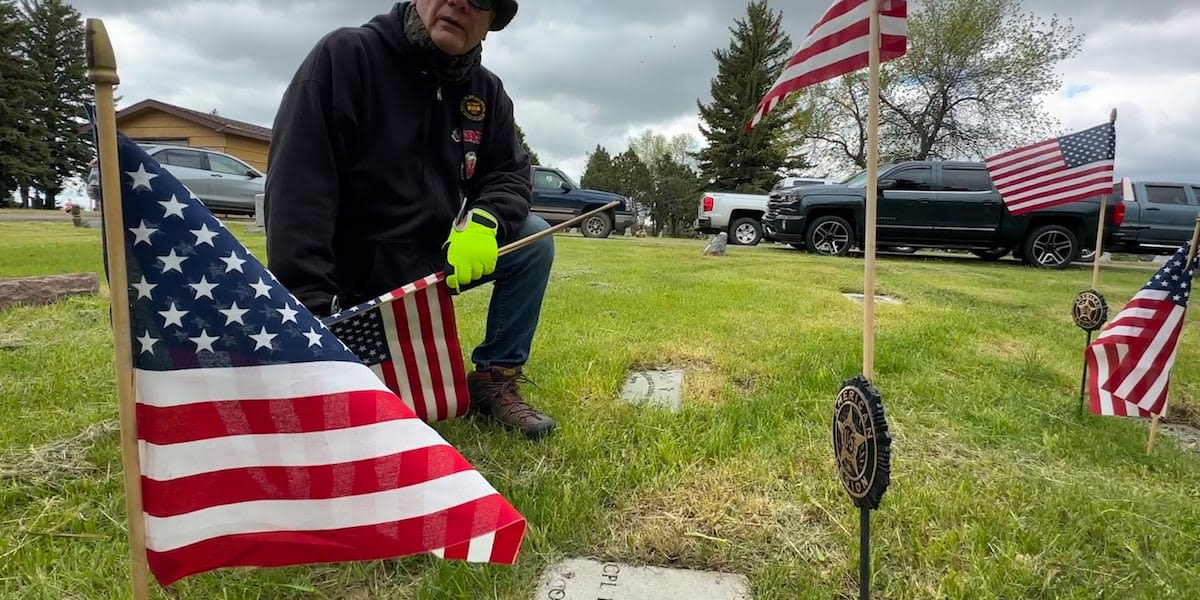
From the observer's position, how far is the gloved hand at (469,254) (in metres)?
1.64

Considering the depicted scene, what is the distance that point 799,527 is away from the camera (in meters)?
1.42

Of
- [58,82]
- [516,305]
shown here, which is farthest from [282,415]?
[58,82]

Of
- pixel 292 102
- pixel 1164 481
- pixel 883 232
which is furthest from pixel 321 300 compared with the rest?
→ pixel 883 232

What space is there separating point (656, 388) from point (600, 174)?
48.2 metres

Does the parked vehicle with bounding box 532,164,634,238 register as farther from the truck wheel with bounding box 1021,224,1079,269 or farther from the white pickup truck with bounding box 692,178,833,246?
the truck wheel with bounding box 1021,224,1079,269

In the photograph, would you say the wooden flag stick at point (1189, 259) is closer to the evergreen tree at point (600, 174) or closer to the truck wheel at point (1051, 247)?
the truck wheel at point (1051, 247)

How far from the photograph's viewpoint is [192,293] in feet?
2.82

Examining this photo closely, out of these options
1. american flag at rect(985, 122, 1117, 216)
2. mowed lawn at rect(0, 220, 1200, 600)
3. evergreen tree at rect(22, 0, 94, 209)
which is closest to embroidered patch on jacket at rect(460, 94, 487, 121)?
mowed lawn at rect(0, 220, 1200, 600)

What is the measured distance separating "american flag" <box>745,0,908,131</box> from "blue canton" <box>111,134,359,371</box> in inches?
38.1

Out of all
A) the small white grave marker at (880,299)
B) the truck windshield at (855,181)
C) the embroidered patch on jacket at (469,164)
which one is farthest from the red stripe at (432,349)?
the truck windshield at (855,181)

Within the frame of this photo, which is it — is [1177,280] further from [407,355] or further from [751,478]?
[407,355]

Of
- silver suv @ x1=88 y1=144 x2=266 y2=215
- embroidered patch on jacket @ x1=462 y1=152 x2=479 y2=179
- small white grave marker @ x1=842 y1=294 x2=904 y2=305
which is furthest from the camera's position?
silver suv @ x1=88 y1=144 x2=266 y2=215

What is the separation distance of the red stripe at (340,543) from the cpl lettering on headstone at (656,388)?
1316mm

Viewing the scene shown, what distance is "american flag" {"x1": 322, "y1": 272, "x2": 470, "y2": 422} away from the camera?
1.54 metres
